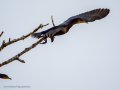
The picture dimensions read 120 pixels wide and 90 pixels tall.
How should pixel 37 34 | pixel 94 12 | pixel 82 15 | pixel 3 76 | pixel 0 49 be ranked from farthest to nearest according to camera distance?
pixel 94 12 → pixel 82 15 → pixel 37 34 → pixel 0 49 → pixel 3 76

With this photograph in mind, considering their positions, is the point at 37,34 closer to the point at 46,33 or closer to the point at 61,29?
the point at 46,33

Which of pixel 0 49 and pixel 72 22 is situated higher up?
pixel 72 22

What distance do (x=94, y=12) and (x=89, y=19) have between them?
0.49 meters

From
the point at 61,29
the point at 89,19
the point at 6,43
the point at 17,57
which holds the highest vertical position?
the point at 89,19

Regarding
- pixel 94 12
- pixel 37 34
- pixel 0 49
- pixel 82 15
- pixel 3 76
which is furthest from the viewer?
pixel 94 12

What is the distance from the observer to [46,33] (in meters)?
2.80

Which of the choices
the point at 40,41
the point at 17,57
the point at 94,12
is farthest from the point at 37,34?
the point at 94,12

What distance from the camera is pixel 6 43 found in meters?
2.75

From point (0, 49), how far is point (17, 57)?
31 cm

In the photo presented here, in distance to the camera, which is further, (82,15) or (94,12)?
(94,12)

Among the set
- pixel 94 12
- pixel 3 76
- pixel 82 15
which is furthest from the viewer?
pixel 94 12

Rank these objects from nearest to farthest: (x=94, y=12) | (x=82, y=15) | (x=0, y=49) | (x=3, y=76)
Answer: (x=3, y=76) < (x=0, y=49) < (x=82, y=15) < (x=94, y=12)

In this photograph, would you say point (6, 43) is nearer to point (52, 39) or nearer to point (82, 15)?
point (52, 39)

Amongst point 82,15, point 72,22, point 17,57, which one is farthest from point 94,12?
point 17,57
